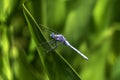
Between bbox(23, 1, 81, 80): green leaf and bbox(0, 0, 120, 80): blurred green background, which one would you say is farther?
bbox(0, 0, 120, 80): blurred green background

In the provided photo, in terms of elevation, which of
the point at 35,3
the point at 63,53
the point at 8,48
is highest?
the point at 35,3

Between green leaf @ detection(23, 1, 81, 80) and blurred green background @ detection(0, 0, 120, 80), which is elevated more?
green leaf @ detection(23, 1, 81, 80)

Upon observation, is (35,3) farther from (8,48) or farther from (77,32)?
(77,32)

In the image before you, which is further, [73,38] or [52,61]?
[73,38]

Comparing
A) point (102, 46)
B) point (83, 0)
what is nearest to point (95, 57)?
point (102, 46)

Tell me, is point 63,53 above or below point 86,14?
below

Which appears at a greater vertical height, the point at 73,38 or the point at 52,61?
the point at 52,61

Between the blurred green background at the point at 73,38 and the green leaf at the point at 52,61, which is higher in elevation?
the green leaf at the point at 52,61

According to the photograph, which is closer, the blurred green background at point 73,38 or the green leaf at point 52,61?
the green leaf at point 52,61
